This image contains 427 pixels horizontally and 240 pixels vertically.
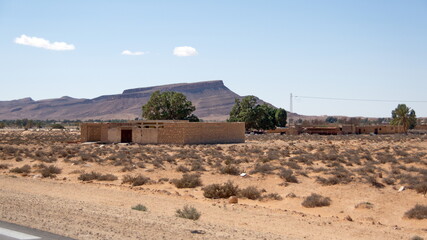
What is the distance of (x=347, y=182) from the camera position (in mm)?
23547

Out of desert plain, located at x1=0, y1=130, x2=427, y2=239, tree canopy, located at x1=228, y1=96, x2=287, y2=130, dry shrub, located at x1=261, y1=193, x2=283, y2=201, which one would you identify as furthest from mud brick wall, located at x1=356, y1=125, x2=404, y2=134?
dry shrub, located at x1=261, y1=193, x2=283, y2=201

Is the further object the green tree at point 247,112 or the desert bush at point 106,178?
the green tree at point 247,112

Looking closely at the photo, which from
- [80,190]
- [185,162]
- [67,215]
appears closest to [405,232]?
[67,215]

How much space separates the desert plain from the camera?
12.0 meters

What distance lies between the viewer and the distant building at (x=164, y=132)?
54219mm

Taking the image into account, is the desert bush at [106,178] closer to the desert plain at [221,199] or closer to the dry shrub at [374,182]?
the desert plain at [221,199]

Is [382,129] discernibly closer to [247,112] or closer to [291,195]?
[247,112]

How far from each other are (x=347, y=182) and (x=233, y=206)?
798 centimetres

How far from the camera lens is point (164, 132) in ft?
179

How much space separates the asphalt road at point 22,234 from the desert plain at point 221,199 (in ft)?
1.03

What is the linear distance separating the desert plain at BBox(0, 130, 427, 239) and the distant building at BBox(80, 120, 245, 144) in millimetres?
18372

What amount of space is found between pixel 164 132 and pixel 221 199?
34.8 meters

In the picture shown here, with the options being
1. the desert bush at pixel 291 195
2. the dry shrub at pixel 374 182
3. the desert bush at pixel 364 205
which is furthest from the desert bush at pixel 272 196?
the dry shrub at pixel 374 182

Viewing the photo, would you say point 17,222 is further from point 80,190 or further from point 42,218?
point 80,190
